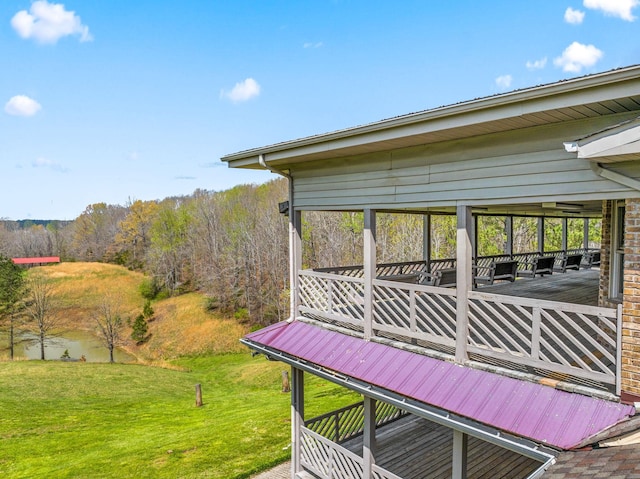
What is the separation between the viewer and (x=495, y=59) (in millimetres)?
29000

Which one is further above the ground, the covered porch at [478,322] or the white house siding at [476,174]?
the white house siding at [476,174]

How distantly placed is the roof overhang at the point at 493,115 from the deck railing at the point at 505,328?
1908mm

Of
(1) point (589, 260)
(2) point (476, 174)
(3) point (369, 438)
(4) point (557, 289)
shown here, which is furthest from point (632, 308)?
(1) point (589, 260)

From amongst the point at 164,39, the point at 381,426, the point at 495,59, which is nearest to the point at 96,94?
the point at 164,39

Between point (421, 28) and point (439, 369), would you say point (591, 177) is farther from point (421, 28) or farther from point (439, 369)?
point (421, 28)

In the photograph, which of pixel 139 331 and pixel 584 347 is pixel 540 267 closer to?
pixel 584 347

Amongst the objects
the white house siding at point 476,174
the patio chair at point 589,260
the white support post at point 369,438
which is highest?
the white house siding at point 476,174

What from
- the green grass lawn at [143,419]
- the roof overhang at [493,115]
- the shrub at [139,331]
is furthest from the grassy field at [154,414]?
the roof overhang at [493,115]

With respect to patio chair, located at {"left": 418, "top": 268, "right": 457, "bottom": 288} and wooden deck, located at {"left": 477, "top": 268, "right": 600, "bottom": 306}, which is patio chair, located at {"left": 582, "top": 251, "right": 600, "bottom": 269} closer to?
wooden deck, located at {"left": 477, "top": 268, "right": 600, "bottom": 306}

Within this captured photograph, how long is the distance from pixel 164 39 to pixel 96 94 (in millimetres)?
11011

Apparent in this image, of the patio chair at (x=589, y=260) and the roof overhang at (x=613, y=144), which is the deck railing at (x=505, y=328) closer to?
the roof overhang at (x=613, y=144)

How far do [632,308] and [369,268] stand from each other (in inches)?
134

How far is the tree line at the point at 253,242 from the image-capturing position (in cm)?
2833

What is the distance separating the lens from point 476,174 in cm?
516
